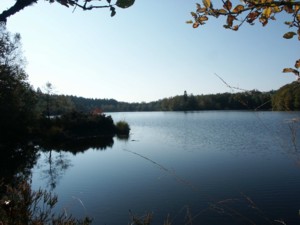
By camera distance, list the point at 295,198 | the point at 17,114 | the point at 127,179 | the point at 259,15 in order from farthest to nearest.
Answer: the point at 17,114 < the point at 127,179 < the point at 295,198 < the point at 259,15

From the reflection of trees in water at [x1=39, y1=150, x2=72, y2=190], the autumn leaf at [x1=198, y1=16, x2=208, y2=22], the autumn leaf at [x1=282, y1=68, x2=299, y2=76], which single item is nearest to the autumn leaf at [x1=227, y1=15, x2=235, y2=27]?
the autumn leaf at [x1=198, y1=16, x2=208, y2=22]

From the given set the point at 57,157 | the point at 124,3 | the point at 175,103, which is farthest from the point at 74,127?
the point at 175,103

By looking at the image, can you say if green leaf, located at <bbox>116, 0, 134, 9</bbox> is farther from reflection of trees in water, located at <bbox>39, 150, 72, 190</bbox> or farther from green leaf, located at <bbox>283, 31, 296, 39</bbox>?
reflection of trees in water, located at <bbox>39, 150, 72, 190</bbox>

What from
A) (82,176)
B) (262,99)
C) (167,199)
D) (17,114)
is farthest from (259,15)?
(17,114)

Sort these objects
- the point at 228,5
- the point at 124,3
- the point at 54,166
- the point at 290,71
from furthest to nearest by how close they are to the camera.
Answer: the point at 54,166
the point at 228,5
the point at 290,71
the point at 124,3

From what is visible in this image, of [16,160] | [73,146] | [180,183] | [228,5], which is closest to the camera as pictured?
[228,5]

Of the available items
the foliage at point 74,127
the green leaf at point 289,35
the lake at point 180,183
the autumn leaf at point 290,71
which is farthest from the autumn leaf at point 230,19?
the foliage at point 74,127

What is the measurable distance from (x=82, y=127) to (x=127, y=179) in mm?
24929

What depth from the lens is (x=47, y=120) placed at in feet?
129

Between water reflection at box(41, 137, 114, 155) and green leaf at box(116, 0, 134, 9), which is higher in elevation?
green leaf at box(116, 0, 134, 9)

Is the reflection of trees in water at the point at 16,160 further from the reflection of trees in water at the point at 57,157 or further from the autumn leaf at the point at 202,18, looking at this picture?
the autumn leaf at the point at 202,18

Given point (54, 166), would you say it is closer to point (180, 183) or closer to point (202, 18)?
point (180, 183)

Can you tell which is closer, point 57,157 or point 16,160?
point 16,160

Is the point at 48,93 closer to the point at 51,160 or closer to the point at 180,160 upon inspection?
the point at 51,160
